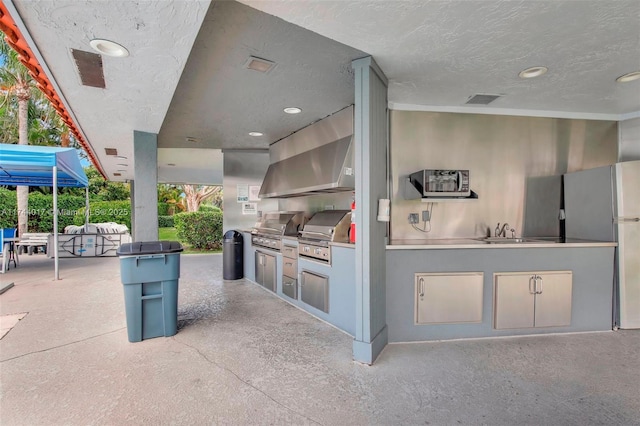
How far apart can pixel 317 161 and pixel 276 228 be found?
140 cm

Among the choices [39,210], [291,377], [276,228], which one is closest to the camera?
[291,377]

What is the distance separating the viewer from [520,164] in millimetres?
4281

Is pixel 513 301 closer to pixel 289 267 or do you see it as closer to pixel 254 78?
pixel 289 267

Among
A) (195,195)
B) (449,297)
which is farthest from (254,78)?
(195,195)

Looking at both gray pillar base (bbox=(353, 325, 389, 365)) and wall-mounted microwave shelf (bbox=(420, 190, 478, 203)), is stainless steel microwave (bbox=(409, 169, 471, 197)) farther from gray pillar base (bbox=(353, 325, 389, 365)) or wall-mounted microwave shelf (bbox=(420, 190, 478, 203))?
gray pillar base (bbox=(353, 325, 389, 365))

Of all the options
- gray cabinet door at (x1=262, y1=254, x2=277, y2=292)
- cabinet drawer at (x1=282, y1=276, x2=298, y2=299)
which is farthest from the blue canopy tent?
cabinet drawer at (x1=282, y1=276, x2=298, y2=299)

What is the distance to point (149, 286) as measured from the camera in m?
3.30

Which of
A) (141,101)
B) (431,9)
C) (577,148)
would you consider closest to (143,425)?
(141,101)

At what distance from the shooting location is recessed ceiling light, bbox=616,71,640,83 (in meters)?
3.04

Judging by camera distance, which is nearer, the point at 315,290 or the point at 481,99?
the point at 481,99

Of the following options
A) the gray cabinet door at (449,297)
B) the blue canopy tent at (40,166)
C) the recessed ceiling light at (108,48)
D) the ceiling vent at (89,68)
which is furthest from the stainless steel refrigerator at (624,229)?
the blue canopy tent at (40,166)

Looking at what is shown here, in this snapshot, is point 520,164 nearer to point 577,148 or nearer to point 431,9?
point 577,148

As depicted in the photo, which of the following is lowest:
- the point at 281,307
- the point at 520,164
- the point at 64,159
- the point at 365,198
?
the point at 281,307

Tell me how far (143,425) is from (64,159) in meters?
6.18
